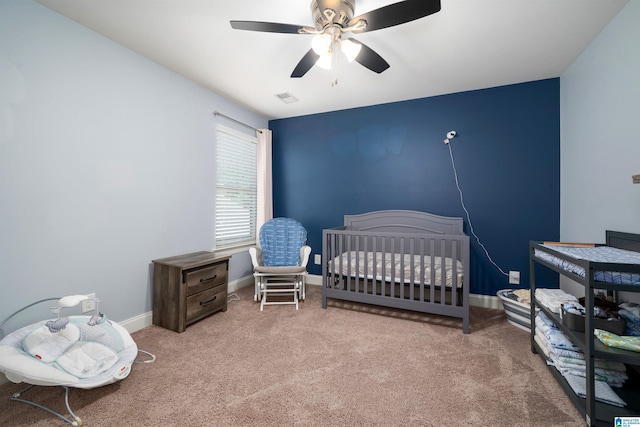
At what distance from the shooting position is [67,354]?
1545 mm

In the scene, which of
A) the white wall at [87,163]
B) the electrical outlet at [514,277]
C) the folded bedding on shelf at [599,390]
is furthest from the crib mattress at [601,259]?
the white wall at [87,163]

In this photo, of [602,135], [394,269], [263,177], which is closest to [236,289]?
[263,177]

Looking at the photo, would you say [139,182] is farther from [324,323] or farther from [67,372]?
[324,323]

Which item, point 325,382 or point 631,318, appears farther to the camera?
point 325,382

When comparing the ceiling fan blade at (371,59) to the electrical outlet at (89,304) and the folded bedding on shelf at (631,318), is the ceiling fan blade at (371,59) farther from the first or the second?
the electrical outlet at (89,304)

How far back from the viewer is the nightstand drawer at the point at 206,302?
2.31 m

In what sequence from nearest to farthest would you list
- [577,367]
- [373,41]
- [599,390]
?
[599,390] < [577,367] < [373,41]

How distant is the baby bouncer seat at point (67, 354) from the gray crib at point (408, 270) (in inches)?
70.0

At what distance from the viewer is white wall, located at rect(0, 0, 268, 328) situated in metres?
1.60

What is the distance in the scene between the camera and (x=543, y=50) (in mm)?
2141

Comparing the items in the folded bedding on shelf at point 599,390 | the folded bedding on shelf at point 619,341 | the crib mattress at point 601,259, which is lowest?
the folded bedding on shelf at point 599,390

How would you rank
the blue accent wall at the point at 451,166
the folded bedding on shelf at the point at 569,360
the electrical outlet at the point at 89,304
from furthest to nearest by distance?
the blue accent wall at the point at 451,166, the electrical outlet at the point at 89,304, the folded bedding on shelf at the point at 569,360

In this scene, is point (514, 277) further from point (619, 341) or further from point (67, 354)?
point (67, 354)

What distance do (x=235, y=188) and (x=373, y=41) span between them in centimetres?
228
